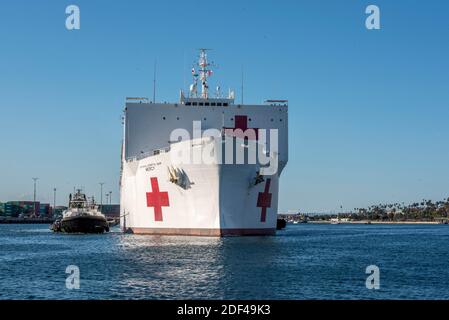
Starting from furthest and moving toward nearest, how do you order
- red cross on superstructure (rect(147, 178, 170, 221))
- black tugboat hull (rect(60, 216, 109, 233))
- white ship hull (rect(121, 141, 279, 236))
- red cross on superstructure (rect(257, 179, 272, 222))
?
black tugboat hull (rect(60, 216, 109, 233)), red cross on superstructure (rect(147, 178, 170, 221)), red cross on superstructure (rect(257, 179, 272, 222)), white ship hull (rect(121, 141, 279, 236))

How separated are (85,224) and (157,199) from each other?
20.9 m

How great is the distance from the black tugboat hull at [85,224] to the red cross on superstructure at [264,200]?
23.1 meters

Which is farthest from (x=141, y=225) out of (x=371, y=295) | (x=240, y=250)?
(x=371, y=295)

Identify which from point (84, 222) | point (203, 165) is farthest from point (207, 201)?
point (84, 222)

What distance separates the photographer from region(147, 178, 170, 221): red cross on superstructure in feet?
114

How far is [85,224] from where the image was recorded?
5444 cm

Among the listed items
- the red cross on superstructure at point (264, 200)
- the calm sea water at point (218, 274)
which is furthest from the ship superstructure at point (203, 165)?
the calm sea water at point (218, 274)

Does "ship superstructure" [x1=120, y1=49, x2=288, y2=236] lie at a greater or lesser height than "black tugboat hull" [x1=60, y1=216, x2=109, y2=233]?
greater

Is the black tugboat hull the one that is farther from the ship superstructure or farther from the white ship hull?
the white ship hull

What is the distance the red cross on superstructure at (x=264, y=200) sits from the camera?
3444 centimetres

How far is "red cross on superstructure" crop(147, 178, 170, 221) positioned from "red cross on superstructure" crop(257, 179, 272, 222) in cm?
485

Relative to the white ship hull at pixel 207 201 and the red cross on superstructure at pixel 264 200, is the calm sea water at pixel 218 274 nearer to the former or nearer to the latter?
the white ship hull at pixel 207 201

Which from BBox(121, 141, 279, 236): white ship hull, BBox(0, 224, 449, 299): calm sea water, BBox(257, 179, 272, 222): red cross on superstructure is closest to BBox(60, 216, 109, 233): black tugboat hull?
BBox(121, 141, 279, 236): white ship hull

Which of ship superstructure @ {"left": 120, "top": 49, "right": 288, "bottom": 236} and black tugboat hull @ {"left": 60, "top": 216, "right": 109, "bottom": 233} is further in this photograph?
black tugboat hull @ {"left": 60, "top": 216, "right": 109, "bottom": 233}
